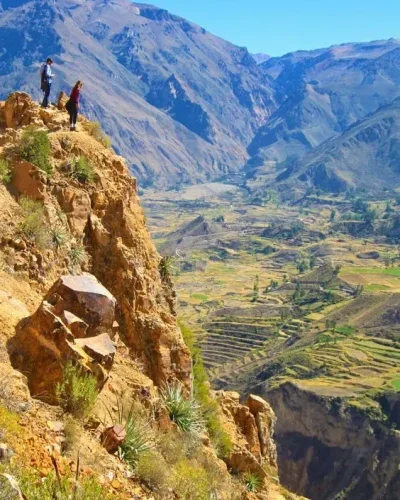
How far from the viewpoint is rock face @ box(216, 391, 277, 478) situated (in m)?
18.2

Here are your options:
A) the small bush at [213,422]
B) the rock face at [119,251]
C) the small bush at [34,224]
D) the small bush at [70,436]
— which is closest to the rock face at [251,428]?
the small bush at [213,422]

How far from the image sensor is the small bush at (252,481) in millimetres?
16172

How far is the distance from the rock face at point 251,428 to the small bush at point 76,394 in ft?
26.7

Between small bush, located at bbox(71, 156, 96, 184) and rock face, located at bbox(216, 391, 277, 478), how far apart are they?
830 centimetres

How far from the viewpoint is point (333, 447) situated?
5584 cm

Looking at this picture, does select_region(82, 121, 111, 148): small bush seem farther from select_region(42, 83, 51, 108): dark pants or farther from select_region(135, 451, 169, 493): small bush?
select_region(135, 451, 169, 493): small bush

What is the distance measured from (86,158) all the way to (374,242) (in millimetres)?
171246

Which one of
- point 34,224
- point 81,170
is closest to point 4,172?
point 81,170

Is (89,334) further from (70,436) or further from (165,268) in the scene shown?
(165,268)

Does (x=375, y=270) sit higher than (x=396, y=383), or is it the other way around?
(x=396, y=383)

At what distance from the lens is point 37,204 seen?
14.1m

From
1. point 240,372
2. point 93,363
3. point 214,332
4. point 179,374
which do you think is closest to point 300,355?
point 240,372

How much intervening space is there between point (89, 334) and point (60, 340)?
Result: 43.5 inches

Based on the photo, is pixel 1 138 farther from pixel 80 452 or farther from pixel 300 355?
pixel 300 355
